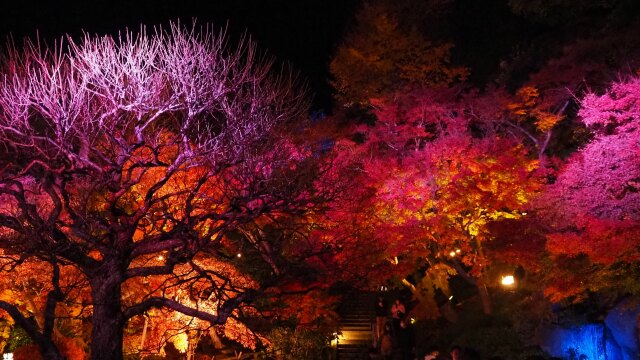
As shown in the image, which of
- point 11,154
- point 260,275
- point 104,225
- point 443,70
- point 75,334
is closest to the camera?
point 104,225

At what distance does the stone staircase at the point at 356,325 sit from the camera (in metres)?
23.0

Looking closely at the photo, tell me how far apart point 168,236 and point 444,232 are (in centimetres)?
940

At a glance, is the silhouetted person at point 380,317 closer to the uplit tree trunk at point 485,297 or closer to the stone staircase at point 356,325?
the stone staircase at point 356,325

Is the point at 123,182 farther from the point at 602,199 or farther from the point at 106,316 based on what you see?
the point at 602,199

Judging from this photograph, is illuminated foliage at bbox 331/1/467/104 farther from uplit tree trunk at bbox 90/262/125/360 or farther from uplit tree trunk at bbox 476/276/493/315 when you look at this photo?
uplit tree trunk at bbox 90/262/125/360

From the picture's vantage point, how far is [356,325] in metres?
25.7

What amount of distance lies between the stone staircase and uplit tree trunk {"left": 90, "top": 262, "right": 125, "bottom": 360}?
46.6ft

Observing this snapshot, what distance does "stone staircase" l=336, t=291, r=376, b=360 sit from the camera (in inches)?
907

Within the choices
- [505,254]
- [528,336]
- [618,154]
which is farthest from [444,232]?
[618,154]

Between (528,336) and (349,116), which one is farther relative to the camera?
(349,116)

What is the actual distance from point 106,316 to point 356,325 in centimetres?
1758

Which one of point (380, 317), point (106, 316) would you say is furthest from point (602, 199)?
point (106, 316)

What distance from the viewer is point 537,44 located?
80.2 ft

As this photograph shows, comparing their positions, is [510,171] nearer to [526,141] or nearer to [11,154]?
[526,141]
